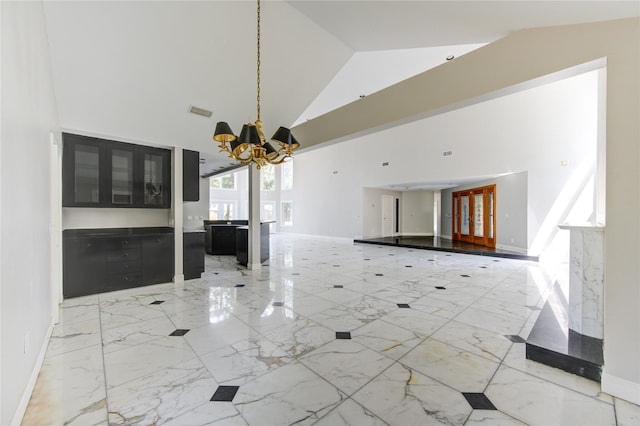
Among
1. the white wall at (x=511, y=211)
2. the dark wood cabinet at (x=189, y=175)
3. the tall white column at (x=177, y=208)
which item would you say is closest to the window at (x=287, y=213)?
the white wall at (x=511, y=211)

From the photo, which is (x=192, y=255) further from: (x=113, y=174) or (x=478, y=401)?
(x=478, y=401)

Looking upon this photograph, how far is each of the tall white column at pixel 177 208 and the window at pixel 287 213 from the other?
9.53 meters

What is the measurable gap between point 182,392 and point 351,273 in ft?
13.0

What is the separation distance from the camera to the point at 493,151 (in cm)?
776

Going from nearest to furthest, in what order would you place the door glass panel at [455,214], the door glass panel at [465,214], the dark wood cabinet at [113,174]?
the dark wood cabinet at [113,174] < the door glass panel at [465,214] < the door glass panel at [455,214]

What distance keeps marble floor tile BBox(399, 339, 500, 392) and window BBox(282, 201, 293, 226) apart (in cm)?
1212

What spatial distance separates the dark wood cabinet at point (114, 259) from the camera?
3.72 meters

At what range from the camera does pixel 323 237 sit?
12.3 metres

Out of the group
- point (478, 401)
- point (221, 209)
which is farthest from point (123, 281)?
point (221, 209)

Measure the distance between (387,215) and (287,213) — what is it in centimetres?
556

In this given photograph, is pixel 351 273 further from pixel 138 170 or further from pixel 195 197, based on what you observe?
pixel 138 170

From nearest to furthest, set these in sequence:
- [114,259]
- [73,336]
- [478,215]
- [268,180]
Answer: [73,336]
[114,259]
[478,215]
[268,180]

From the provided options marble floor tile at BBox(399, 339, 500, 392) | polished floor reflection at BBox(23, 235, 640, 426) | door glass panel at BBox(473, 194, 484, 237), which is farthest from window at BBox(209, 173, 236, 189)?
marble floor tile at BBox(399, 339, 500, 392)

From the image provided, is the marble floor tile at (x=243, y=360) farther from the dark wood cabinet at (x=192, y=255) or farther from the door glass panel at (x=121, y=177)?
the door glass panel at (x=121, y=177)
